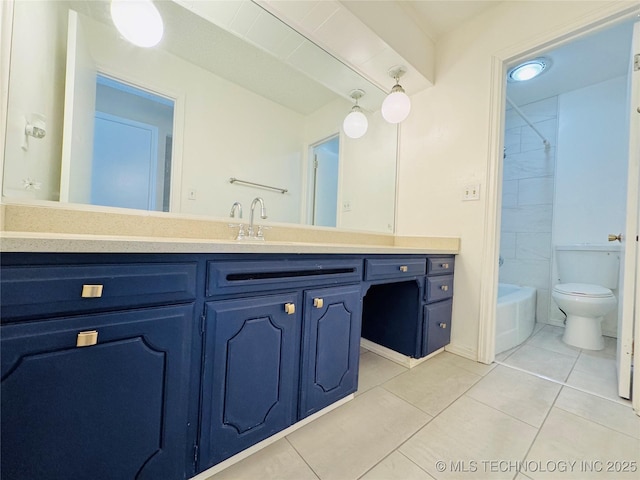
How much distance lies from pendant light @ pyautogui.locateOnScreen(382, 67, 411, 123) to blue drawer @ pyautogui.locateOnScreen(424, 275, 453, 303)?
1.21 metres

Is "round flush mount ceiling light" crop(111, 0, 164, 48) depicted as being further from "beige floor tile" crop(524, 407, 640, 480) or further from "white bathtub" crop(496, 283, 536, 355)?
"white bathtub" crop(496, 283, 536, 355)

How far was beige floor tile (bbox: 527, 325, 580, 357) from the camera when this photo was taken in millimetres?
1898

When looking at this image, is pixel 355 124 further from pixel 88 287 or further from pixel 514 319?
pixel 514 319

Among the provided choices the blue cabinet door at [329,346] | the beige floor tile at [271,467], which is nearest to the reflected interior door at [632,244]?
the blue cabinet door at [329,346]

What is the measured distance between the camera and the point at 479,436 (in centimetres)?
102

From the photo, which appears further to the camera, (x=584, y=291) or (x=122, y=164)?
(x=584, y=291)

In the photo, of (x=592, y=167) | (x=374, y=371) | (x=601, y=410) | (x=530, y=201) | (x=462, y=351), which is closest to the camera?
(x=601, y=410)

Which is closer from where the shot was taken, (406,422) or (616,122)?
(406,422)

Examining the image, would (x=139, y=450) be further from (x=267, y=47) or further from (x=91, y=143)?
(x=267, y=47)

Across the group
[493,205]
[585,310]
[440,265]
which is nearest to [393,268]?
[440,265]

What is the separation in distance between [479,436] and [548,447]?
25 centimetres

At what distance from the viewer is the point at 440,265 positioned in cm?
169

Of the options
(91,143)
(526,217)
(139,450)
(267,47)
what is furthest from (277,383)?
(526,217)

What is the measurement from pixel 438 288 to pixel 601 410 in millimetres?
894
